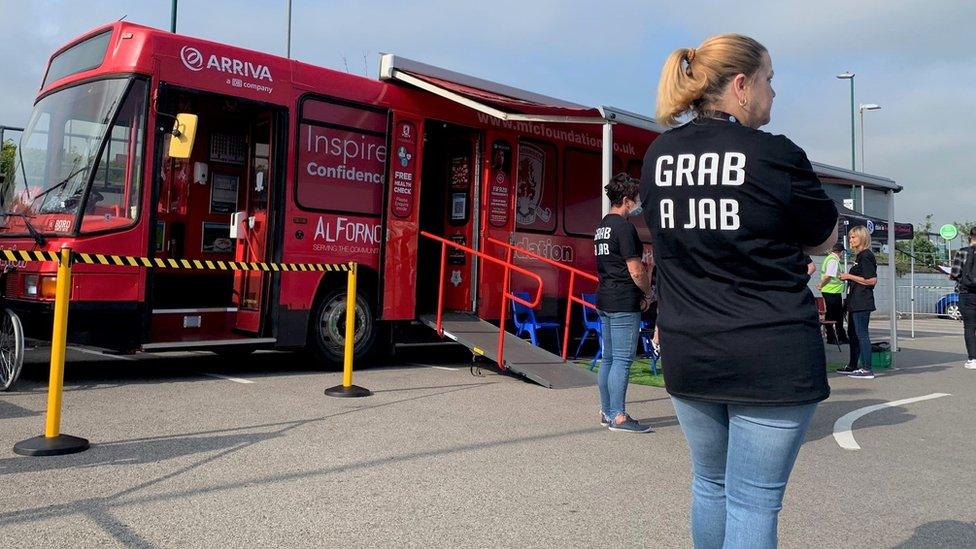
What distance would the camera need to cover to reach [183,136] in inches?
282

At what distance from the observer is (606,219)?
580 cm

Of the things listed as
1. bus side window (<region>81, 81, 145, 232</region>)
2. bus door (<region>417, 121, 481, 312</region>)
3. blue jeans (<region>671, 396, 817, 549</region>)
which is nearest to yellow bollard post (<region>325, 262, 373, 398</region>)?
bus side window (<region>81, 81, 145, 232</region>)

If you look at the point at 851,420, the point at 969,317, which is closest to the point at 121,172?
the point at 851,420

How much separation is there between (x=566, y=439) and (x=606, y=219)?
156 centimetres

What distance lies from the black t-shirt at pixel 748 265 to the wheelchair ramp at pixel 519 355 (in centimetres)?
581

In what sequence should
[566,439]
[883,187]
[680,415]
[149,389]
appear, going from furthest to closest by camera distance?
[883,187]
[149,389]
[566,439]
[680,415]

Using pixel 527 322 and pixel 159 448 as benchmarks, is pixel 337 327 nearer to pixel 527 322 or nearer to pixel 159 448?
pixel 527 322

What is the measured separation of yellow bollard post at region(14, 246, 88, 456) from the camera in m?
4.68

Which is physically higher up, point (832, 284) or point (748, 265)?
point (832, 284)

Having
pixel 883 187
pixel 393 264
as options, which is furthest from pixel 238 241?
pixel 883 187

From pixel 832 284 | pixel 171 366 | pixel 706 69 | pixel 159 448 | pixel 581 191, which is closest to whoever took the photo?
pixel 706 69

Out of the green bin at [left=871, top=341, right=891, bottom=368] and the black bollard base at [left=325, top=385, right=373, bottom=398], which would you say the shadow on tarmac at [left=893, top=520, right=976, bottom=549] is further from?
the green bin at [left=871, top=341, right=891, bottom=368]

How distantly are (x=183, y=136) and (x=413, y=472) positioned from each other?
13.4 feet

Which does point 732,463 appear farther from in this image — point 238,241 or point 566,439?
point 238,241
